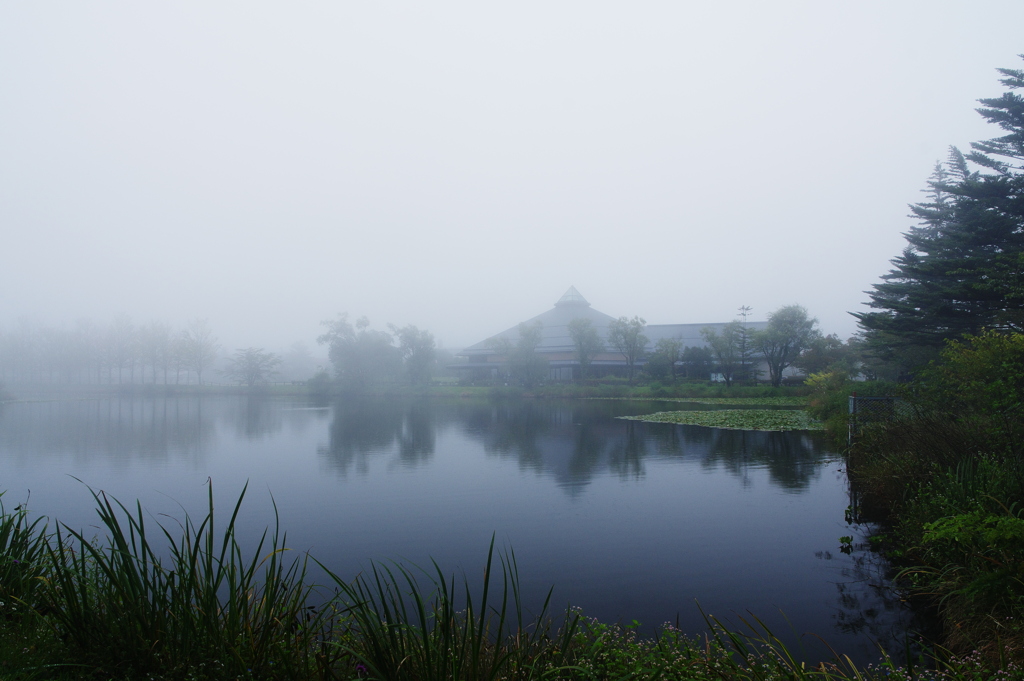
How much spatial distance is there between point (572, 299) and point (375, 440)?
5536 cm

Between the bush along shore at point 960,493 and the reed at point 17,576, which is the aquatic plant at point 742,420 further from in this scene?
the reed at point 17,576

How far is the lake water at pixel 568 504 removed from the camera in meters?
5.48

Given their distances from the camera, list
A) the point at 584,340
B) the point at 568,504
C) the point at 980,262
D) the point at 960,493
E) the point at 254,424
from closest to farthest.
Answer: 1. the point at 960,493
2. the point at 568,504
3. the point at 980,262
4. the point at 254,424
5. the point at 584,340

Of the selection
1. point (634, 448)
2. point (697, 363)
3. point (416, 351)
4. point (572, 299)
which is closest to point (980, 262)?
point (634, 448)

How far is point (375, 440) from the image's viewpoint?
18.2 m

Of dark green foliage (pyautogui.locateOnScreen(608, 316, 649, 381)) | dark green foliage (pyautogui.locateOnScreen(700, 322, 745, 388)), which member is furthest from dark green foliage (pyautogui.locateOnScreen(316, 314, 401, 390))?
dark green foliage (pyautogui.locateOnScreen(700, 322, 745, 388))

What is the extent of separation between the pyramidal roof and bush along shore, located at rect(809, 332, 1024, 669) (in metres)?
59.5

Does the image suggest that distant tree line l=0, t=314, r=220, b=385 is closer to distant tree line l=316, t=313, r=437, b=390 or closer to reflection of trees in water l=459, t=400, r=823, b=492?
distant tree line l=316, t=313, r=437, b=390

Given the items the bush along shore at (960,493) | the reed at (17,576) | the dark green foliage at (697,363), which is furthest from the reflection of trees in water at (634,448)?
the dark green foliage at (697,363)

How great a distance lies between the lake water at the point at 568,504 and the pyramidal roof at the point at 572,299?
52.3 m

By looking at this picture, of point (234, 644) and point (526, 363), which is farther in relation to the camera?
point (526, 363)

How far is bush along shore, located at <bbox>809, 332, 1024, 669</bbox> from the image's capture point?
3977mm

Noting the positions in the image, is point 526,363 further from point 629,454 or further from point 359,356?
point 629,454

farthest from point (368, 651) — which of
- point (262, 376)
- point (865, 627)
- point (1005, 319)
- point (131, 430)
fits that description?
point (262, 376)
